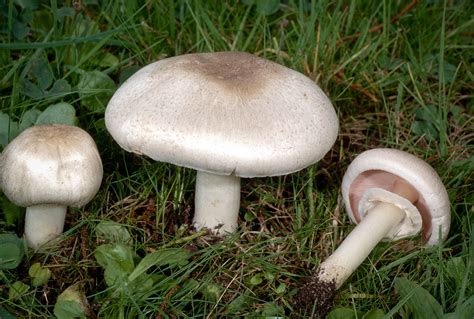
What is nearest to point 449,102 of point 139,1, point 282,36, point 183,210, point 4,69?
point 282,36

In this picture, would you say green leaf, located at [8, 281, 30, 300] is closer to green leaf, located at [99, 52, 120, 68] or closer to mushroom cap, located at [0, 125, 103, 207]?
mushroom cap, located at [0, 125, 103, 207]

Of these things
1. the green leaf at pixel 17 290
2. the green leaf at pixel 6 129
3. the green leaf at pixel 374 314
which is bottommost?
the green leaf at pixel 17 290

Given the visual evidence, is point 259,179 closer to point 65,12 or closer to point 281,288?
point 281,288

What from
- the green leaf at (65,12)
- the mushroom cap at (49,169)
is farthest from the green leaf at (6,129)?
the green leaf at (65,12)

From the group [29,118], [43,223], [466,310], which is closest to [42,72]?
[29,118]

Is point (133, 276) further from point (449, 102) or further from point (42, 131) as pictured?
point (449, 102)

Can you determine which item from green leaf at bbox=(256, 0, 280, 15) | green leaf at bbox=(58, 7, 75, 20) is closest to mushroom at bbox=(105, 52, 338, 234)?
green leaf at bbox=(58, 7, 75, 20)

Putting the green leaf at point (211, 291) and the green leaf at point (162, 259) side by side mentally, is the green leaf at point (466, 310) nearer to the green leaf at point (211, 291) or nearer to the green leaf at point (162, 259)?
the green leaf at point (211, 291)
